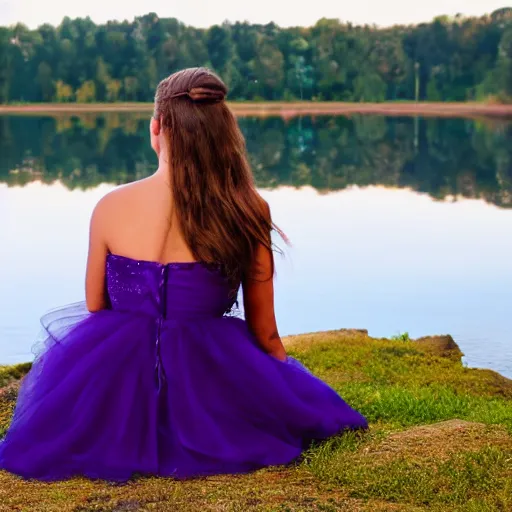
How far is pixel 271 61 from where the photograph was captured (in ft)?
173

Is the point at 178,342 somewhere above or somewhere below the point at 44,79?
above

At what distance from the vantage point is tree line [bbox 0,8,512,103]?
51.9m

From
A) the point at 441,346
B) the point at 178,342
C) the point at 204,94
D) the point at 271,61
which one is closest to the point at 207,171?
the point at 204,94

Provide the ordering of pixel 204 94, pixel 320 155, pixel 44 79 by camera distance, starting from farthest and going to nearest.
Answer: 1. pixel 44 79
2. pixel 320 155
3. pixel 204 94

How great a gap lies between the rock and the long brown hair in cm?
451

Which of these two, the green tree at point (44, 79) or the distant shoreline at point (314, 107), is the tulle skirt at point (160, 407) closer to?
the green tree at point (44, 79)

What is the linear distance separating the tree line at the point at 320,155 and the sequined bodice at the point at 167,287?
78.0 feet

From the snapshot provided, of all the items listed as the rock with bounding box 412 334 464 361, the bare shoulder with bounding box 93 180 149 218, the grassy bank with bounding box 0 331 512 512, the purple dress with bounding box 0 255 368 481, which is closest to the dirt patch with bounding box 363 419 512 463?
the grassy bank with bounding box 0 331 512 512

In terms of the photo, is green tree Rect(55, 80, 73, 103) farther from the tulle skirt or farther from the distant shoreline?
the tulle skirt

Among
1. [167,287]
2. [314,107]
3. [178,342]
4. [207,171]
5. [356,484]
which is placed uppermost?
[207,171]

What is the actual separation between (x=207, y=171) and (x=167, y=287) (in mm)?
511

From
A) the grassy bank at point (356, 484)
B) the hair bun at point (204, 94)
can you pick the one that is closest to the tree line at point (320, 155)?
the grassy bank at point (356, 484)

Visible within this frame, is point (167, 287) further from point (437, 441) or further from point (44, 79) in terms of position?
point (44, 79)

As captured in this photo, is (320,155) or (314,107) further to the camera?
(314,107)
